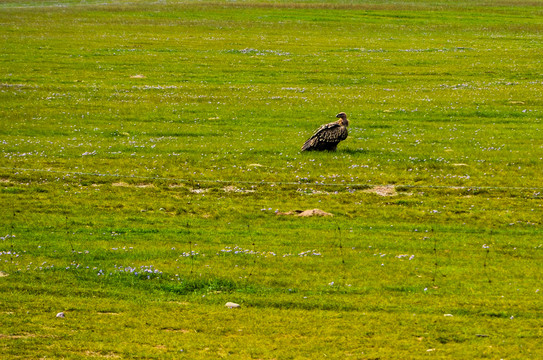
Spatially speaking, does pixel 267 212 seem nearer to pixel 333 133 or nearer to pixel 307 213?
pixel 307 213

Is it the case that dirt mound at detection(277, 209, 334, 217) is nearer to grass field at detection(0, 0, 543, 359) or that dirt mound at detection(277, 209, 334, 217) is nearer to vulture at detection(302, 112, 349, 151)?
grass field at detection(0, 0, 543, 359)

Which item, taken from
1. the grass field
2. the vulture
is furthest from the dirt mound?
the vulture

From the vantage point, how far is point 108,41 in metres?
65.7

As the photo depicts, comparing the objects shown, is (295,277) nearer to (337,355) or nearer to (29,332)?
(337,355)

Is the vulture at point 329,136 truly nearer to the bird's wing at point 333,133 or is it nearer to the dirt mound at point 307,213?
the bird's wing at point 333,133

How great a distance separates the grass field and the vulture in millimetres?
710

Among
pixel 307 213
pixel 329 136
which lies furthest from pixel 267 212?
pixel 329 136

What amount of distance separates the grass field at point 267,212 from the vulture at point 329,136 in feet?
2.33

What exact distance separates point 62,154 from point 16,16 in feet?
214

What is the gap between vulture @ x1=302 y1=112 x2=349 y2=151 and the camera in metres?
27.4

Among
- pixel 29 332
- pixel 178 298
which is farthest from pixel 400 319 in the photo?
pixel 29 332

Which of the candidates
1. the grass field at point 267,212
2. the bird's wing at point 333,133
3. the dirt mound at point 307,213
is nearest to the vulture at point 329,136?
the bird's wing at point 333,133

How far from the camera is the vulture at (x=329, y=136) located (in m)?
27.4

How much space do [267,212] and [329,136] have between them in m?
7.80
